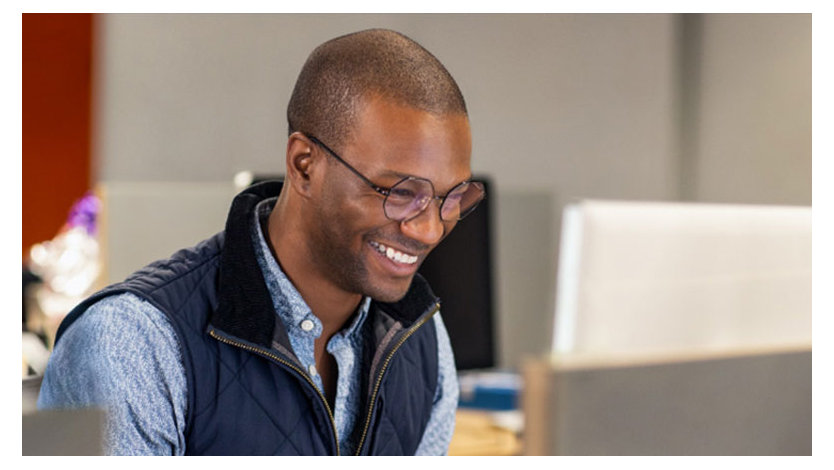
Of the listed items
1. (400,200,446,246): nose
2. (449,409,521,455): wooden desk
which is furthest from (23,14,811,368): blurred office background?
(449,409,521,455): wooden desk

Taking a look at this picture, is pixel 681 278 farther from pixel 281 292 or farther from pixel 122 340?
pixel 122 340

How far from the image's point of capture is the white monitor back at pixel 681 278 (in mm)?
799

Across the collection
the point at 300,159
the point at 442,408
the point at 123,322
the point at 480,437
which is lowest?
the point at 480,437

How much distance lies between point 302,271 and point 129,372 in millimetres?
148

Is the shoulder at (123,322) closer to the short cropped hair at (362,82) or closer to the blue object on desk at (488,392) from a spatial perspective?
the short cropped hair at (362,82)

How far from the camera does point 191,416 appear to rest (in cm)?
59

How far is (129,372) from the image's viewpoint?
0.57 meters

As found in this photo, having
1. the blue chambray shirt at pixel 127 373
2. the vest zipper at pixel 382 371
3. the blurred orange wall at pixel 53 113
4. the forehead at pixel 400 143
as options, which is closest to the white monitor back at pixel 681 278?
the vest zipper at pixel 382 371

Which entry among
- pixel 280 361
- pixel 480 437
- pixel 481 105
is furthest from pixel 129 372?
pixel 480 437

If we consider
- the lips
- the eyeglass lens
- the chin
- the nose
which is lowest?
the chin

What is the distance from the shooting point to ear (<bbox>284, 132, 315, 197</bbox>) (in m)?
0.59

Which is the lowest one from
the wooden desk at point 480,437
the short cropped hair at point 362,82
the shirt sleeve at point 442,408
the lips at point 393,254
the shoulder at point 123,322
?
the wooden desk at point 480,437

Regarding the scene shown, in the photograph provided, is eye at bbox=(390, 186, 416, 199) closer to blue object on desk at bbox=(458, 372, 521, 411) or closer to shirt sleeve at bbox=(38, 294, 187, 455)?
shirt sleeve at bbox=(38, 294, 187, 455)

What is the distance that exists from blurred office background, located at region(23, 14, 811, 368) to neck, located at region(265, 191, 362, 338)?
0.15ft
